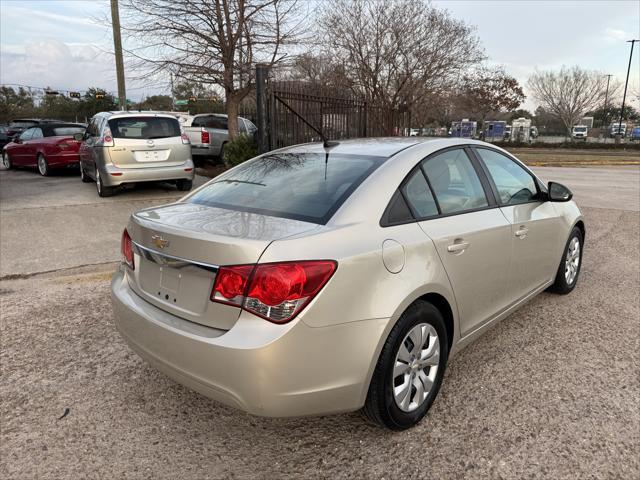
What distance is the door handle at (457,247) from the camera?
9.11 feet

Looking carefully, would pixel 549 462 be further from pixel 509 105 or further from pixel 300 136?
pixel 509 105

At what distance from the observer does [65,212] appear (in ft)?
27.2

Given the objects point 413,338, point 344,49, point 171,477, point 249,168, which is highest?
point 344,49

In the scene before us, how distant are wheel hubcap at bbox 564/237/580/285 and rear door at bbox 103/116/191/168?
711cm

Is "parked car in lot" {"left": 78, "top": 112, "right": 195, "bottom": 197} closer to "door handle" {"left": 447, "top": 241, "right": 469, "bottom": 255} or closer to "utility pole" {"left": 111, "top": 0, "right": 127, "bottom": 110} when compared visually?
"utility pole" {"left": 111, "top": 0, "right": 127, "bottom": 110}

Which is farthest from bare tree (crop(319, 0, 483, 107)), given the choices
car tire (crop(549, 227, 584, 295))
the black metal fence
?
car tire (crop(549, 227, 584, 295))

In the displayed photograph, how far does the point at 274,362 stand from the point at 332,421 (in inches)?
34.4

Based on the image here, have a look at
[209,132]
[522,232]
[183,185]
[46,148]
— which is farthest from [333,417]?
[46,148]

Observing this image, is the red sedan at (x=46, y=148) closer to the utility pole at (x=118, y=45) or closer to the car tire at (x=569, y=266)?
the utility pole at (x=118, y=45)

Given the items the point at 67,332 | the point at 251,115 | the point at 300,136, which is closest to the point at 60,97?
the point at 251,115

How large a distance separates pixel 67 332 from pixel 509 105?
1812 inches

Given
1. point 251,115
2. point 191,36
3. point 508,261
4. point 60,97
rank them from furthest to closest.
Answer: point 60,97
point 251,115
point 191,36
point 508,261

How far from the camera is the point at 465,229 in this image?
294 centimetres

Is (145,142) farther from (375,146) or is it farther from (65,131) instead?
(375,146)
